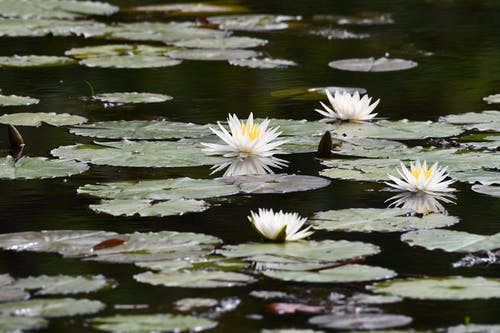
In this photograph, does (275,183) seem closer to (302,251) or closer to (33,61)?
(302,251)

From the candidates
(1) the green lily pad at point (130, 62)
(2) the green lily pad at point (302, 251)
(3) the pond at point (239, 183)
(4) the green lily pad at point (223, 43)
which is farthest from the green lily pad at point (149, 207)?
(4) the green lily pad at point (223, 43)

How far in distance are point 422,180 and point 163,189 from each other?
0.74m

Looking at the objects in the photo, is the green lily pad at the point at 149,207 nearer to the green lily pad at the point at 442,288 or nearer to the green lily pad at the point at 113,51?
the green lily pad at the point at 442,288

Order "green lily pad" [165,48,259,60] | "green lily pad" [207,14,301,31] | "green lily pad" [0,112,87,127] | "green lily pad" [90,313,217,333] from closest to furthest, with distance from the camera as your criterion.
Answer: "green lily pad" [90,313,217,333]
"green lily pad" [0,112,87,127]
"green lily pad" [165,48,259,60]
"green lily pad" [207,14,301,31]

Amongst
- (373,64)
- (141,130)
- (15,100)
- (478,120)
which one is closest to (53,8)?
(373,64)

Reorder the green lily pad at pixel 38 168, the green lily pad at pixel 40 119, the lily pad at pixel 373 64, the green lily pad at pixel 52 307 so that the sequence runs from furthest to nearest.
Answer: the lily pad at pixel 373 64
the green lily pad at pixel 40 119
the green lily pad at pixel 38 168
the green lily pad at pixel 52 307

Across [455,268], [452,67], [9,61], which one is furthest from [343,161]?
[9,61]

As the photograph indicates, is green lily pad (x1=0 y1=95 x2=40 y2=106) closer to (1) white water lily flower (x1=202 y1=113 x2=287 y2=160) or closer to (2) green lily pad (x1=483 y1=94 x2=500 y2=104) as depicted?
(1) white water lily flower (x1=202 y1=113 x2=287 y2=160)

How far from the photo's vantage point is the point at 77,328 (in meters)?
2.36

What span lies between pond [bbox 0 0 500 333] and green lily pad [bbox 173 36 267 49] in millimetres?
16

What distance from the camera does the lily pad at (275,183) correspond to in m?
3.53

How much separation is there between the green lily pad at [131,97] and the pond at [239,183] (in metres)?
0.01

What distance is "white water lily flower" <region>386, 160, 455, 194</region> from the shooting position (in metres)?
3.46

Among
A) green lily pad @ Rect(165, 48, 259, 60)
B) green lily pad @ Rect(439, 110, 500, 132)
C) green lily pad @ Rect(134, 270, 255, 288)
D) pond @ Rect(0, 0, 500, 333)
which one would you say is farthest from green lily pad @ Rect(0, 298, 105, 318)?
green lily pad @ Rect(165, 48, 259, 60)
